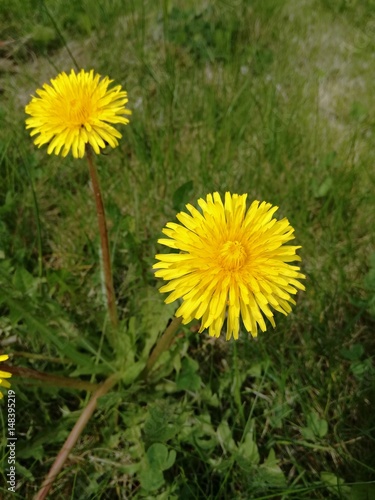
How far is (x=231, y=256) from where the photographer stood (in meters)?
1.18

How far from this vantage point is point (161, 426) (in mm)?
1493

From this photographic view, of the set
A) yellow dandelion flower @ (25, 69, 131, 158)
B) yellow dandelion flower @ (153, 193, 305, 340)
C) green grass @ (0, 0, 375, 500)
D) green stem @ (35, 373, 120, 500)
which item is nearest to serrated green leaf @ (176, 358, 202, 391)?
green grass @ (0, 0, 375, 500)

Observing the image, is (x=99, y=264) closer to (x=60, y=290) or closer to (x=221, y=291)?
(x=60, y=290)

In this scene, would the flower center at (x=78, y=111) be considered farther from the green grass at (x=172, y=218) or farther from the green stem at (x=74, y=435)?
the green stem at (x=74, y=435)

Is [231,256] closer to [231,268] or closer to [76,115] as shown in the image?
[231,268]

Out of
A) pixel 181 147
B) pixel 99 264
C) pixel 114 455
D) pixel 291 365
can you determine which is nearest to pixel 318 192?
pixel 181 147

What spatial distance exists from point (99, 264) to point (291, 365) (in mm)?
886

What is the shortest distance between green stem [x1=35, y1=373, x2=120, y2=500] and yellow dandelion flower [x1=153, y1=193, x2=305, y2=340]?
61 centimetres

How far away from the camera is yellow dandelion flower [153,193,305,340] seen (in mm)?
1143

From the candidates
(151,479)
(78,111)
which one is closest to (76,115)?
(78,111)

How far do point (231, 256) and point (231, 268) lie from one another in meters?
0.03

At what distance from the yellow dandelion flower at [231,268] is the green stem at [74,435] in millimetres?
612

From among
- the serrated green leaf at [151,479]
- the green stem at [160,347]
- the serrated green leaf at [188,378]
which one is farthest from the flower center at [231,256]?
the serrated green leaf at [151,479]

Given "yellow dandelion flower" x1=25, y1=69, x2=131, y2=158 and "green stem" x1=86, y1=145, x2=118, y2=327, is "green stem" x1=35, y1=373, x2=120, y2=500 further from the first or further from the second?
"yellow dandelion flower" x1=25, y1=69, x2=131, y2=158
